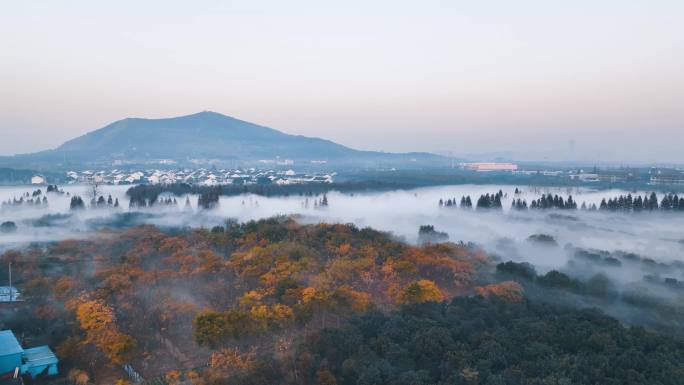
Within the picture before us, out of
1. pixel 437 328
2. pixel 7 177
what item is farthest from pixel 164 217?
pixel 7 177

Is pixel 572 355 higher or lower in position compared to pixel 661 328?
higher

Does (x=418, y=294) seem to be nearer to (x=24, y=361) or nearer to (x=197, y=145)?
(x=24, y=361)

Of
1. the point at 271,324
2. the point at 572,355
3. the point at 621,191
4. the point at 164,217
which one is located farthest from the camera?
the point at 621,191

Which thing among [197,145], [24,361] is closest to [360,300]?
[24,361]

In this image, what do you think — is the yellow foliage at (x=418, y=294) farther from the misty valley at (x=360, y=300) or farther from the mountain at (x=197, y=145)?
the mountain at (x=197, y=145)

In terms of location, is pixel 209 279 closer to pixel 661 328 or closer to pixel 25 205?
pixel 661 328

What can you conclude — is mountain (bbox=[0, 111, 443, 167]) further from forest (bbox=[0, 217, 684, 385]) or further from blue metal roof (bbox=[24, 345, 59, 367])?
blue metal roof (bbox=[24, 345, 59, 367])

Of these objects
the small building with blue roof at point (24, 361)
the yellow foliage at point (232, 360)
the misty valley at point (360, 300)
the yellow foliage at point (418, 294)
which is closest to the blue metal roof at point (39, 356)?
the small building with blue roof at point (24, 361)
